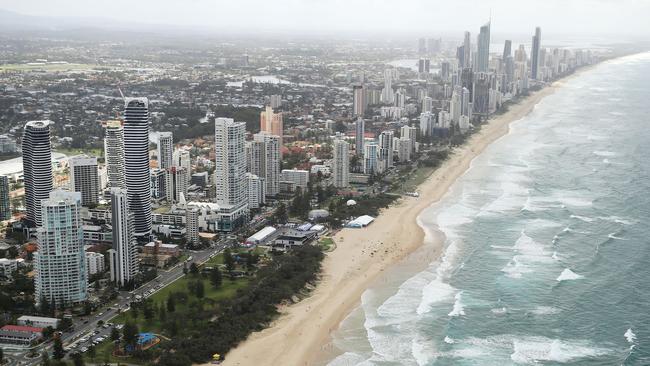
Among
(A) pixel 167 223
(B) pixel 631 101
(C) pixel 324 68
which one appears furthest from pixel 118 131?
(C) pixel 324 68

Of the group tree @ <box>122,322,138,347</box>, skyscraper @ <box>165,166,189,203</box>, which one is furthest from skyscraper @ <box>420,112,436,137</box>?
tree @ <box>122,322,138,347</box>

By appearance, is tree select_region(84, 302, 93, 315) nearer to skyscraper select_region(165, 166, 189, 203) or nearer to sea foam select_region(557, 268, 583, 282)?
skyscraper select_region(165, 166, 189, 203)

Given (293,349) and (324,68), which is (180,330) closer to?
(293,349)

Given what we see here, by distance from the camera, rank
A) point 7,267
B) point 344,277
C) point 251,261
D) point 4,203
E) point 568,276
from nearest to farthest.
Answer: point 568,276
point 344,277
point 7,267
point 251,261
point 4,203

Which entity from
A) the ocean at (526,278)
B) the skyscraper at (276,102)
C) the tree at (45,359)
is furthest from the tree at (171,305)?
the skyscraper at (276,102)

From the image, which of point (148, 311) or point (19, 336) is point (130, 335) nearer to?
point (148, 311)

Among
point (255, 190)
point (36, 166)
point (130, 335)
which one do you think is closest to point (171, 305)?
point (130, 335)

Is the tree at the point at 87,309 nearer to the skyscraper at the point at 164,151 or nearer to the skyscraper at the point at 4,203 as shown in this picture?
the skyscraper at the point at 4,203
